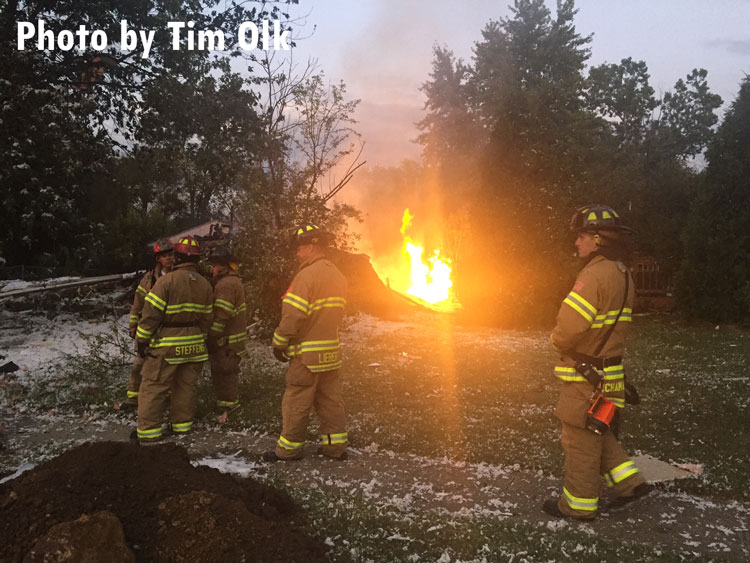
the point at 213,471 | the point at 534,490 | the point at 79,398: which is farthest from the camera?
the point at 79,398

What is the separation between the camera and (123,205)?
907 inches

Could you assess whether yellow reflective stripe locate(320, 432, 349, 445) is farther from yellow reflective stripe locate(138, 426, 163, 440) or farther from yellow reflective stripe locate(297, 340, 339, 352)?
yellow reflective stripe locate(138, 426, 163, 440)

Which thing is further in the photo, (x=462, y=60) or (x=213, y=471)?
(x=462, y=60)

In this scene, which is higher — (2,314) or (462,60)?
(462,60)

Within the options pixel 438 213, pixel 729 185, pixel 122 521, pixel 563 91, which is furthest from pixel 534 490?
pixel 438 213

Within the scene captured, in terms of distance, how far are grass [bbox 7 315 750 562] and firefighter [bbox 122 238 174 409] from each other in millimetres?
716

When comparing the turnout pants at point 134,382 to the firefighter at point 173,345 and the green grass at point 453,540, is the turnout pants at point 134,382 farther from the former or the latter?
the green grass at point 453,540

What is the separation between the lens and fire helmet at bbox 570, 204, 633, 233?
4309 mm

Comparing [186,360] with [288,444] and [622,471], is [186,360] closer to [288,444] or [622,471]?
[288,444]

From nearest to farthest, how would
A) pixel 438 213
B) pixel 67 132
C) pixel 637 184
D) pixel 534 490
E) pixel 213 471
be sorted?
pixel 213 471 → pixel 534 490 → pixel 67 132 → pixel 637 184 → pixel 438 213

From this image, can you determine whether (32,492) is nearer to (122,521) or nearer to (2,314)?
(122,521)

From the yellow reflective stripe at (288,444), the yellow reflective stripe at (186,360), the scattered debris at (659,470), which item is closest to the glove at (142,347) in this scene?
the yellow reflective stripe at (186,360)

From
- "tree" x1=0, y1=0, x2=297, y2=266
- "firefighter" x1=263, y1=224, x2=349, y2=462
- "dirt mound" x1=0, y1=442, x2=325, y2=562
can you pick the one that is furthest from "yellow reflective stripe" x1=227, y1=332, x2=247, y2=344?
"tree" x1=0, y1=0, x2=297, y2=266

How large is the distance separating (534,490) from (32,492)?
3922mm
